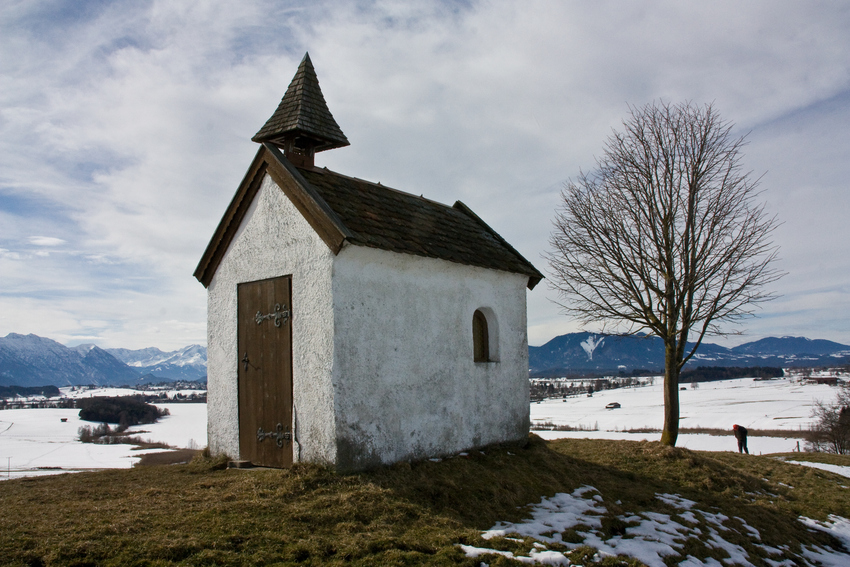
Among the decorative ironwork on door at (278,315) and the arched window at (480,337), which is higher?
the decorative ironwork on door at (278,315)

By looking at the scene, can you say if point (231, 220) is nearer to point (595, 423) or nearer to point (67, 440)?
point (595, 423)

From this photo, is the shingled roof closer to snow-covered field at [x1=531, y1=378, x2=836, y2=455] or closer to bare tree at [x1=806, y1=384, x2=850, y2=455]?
snow-covered field at [x1=531, y1=378, x2=836, y2=455]

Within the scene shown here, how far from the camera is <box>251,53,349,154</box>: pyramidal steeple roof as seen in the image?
415 inches

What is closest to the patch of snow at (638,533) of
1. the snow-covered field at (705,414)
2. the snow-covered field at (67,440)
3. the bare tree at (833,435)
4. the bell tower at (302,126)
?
the bell tower at (302,126)

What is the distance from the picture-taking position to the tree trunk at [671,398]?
1622 centimetres

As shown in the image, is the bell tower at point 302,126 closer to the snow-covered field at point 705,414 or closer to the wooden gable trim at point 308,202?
the wooden gable trim at point 308,202

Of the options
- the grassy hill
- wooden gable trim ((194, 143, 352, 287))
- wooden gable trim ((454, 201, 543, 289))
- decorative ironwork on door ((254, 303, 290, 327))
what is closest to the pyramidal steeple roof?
wooden gable trim ((194, 143, 352, 287))

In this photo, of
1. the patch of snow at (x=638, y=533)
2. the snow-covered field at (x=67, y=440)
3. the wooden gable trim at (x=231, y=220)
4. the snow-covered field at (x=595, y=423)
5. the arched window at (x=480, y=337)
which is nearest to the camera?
the patch of snow at (x=638, y=533)

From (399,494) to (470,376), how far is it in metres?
3.33

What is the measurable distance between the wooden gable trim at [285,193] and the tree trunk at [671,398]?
1199 cm

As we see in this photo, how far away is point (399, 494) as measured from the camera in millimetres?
7578

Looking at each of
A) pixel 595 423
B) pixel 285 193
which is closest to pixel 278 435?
pixel 285 193

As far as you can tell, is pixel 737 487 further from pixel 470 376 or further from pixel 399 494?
pixel 399 494

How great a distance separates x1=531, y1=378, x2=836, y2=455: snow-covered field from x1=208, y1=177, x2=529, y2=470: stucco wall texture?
38303mm
